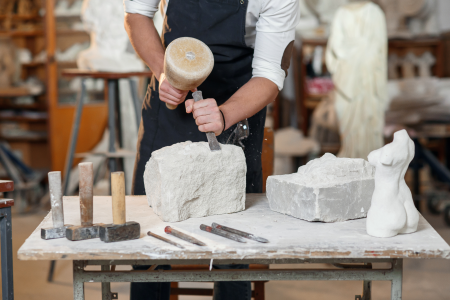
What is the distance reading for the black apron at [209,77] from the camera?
5.83ft

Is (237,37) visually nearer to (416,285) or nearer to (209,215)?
(209,215)

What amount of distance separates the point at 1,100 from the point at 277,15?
16.1 ft

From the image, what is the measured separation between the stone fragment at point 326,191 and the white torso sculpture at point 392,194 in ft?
0.43

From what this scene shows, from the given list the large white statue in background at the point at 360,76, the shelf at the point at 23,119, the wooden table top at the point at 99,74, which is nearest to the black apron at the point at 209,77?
the wooden table top at the point at 99,74

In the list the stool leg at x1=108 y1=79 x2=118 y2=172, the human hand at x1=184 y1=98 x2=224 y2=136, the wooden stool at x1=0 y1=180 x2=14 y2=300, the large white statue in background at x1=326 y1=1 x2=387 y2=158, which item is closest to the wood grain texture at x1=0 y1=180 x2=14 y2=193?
the wooden stool at x1=0 y1=180 x2=14 y2=300

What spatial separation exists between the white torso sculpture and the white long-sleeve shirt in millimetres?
578

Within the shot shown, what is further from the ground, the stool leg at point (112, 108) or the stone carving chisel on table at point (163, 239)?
the stool leg at point (112, 108)

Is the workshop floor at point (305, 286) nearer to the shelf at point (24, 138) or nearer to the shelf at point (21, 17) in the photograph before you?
the shelf at point (24, 138)

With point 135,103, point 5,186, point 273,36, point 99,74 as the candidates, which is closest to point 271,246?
point 273,36

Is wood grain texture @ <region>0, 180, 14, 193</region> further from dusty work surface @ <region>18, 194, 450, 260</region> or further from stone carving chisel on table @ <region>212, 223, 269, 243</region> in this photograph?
stone carving chisel on table @ <region>212, 223, 269, 243</region>

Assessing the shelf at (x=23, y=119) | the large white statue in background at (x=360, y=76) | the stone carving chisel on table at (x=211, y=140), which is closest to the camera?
the stone carving chisel on table at (x=211, y=140)

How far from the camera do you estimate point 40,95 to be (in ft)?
18.8

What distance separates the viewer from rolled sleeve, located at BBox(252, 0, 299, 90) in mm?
1718

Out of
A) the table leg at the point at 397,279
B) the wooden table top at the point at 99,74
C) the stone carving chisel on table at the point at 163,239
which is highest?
the wooden table top at the point at 99,74
